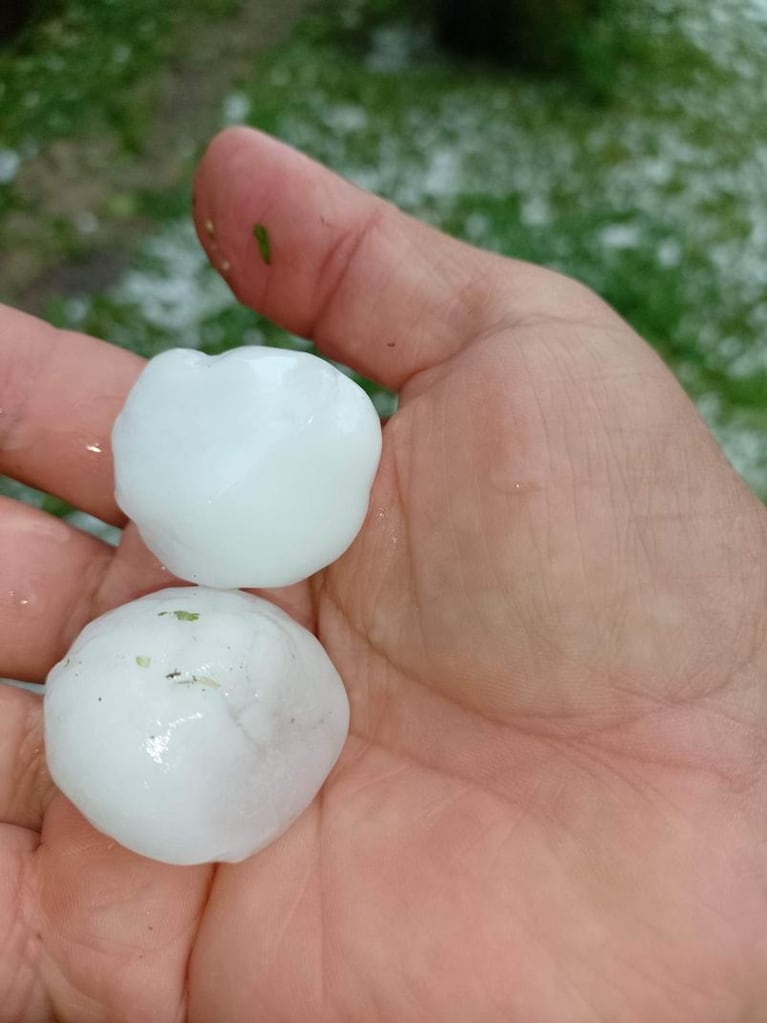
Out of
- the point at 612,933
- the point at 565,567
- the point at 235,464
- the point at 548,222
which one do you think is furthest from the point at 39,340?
the point at 548,222

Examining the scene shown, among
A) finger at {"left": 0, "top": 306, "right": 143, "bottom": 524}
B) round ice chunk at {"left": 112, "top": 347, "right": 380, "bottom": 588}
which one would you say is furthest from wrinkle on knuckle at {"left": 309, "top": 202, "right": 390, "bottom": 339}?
finger at {"left": 0, "top": 306, "right": 143, "bottom": 524}

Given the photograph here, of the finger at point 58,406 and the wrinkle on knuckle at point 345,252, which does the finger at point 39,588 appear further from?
the wrinkle on knuckle at point 345,252

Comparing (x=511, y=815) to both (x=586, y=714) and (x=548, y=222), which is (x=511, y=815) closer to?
(x=586, y=714)

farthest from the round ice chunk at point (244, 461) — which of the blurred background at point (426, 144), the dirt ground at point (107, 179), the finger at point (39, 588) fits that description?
the dirt ground at point (107, 179)

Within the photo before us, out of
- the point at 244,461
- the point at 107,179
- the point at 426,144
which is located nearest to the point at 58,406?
the point at 244,461

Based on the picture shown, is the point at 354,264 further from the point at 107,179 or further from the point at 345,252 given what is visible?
the point at 107,179

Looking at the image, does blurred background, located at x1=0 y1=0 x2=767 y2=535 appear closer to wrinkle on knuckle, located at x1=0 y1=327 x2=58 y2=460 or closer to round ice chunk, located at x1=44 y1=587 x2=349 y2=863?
wrinkle on knuckle, located at x1=0 y1=327 x2=58 y2=460
